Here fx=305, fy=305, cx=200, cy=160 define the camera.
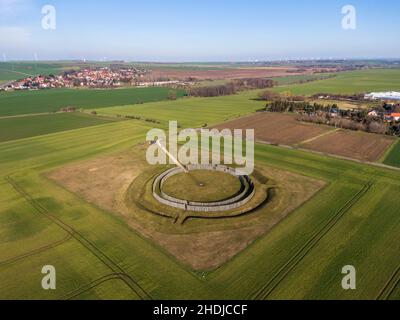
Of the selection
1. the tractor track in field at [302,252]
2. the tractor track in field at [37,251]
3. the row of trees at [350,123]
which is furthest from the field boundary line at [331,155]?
the tractor track in field at [37,251]

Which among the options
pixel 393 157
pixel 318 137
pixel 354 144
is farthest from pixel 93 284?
pixel 318 137

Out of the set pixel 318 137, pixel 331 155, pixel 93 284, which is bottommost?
pixel 93 284

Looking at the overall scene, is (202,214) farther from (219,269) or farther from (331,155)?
(331,155)

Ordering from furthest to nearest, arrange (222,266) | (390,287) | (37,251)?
(37,251) → (222,266) → (390,287)

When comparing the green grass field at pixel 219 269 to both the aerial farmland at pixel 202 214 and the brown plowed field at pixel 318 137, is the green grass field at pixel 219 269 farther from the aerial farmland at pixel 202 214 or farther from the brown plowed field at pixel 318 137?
the brown plowed field at pixel 318 137

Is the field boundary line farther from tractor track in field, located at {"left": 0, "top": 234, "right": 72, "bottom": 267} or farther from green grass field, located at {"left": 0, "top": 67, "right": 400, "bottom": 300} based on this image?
tractor track in field, located at {"left": 0, "top": 234, "right": 72, "bottom": 267}

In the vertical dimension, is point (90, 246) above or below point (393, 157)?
below
